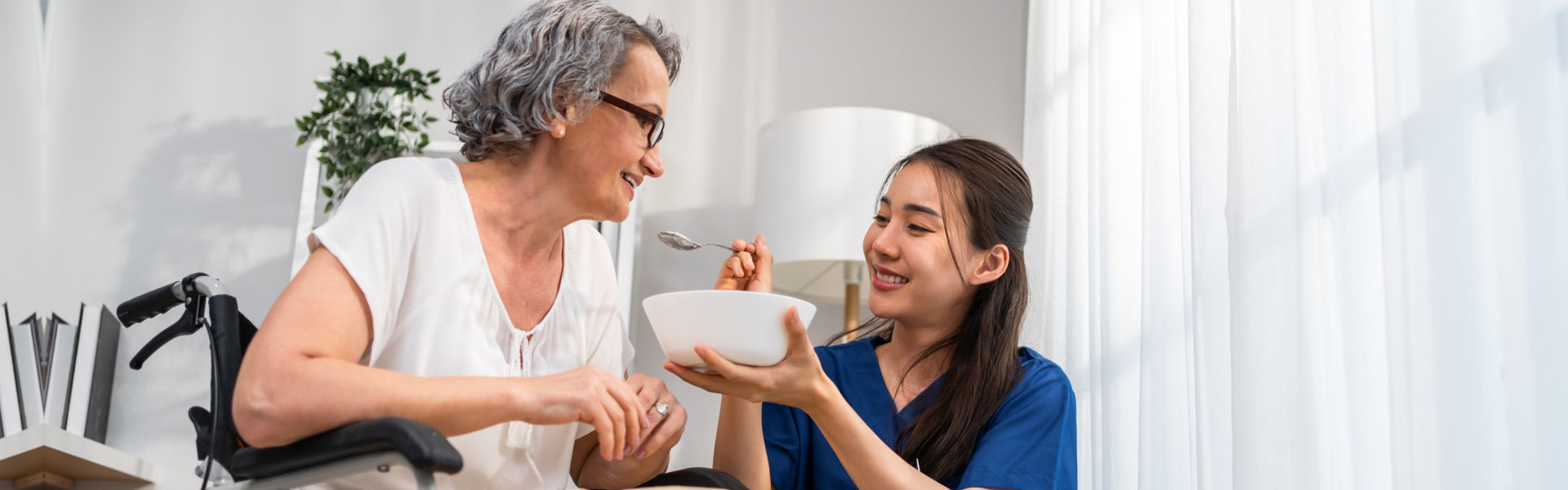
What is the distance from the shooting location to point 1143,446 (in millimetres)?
1670

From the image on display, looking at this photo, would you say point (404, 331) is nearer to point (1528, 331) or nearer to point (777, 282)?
point (1528, 331)

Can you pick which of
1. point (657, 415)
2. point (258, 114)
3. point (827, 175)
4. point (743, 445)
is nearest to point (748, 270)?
point (743, 445)

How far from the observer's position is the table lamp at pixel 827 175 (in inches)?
88.5

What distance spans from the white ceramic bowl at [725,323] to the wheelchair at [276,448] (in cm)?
32

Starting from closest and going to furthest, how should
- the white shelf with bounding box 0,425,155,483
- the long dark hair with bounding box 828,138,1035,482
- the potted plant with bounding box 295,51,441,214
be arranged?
the long dark hair with bounding box 828,138,1035,482, the white shelf with bounding box 0,425,155,483, the potted plant with bounding box 295,51,441,214

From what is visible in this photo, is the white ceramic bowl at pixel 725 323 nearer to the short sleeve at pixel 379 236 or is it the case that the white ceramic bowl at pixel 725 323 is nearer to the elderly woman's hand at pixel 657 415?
the elderly woman's hand at pixel 657 415

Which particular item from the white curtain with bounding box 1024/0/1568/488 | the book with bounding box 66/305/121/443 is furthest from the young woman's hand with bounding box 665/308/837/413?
the book with bounding box 66/305/121/443

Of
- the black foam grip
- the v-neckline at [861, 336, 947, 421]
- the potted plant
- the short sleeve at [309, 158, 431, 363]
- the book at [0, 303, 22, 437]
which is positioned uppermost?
the potted plant

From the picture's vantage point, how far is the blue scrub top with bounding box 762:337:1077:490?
142cm

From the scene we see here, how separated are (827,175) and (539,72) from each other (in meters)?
1.04

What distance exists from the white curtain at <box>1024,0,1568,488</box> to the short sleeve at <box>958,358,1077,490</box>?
0.58 feet

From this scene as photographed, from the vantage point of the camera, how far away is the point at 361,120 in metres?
2.53

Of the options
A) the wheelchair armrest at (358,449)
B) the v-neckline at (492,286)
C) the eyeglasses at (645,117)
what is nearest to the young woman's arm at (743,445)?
the v-neckline at (492,286)

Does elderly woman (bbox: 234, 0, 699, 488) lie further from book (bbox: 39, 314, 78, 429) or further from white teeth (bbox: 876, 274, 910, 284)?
book (bbox: 39, 314, 78, 429)
